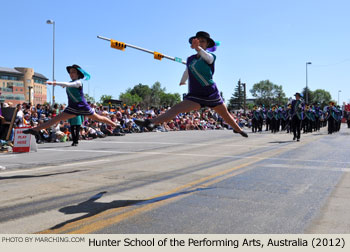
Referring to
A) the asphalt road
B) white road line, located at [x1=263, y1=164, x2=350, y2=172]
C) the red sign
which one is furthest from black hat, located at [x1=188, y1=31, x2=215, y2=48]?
the red sign

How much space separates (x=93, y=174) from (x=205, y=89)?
2841 millimetres

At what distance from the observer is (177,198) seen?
16.3 feet

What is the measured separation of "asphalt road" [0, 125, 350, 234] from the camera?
377 cm

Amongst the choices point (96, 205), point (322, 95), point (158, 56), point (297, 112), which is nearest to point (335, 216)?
point (96, 205)

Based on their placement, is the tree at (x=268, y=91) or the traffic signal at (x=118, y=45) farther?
the tree at (x=268, y=91)

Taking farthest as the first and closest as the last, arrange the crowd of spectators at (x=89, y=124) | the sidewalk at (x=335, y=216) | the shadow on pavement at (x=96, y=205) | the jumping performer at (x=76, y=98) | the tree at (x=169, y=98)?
the tree at (x=169, y=98), the crowd of spectators at (x=89, y=124), the jumping performer at (x=76, y=98), the shadow on pavement at (x=96, y=205), the sidewalk at (x=335, y=216)

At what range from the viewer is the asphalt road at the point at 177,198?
377 cm

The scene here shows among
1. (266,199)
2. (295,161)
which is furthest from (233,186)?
(295,161)

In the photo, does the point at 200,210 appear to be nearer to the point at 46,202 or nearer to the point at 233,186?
the point at 233,186

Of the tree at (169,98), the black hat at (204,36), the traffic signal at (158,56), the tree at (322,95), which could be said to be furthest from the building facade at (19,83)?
the tree at (322,95)

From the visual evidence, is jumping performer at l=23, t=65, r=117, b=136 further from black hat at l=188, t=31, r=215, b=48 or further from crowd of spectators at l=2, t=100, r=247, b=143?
black hat at l=188, t=31, r=215, b=48

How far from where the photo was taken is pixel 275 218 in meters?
4.01

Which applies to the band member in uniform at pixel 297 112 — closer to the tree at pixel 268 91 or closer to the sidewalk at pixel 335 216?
the sidewalk at pixel 335 216

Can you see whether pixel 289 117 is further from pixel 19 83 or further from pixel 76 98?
pixel 19 83
